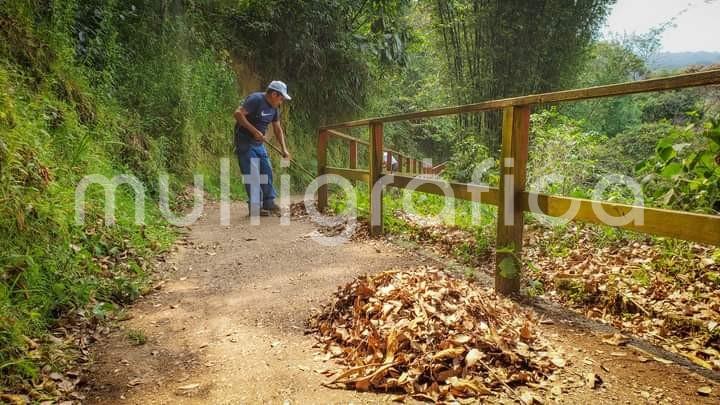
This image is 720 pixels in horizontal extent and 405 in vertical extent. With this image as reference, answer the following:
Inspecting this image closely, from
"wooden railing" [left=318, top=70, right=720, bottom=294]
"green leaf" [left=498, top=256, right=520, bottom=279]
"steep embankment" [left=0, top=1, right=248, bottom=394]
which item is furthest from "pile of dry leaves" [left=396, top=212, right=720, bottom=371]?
"steep embankment" [left=0, top=1, right=248, bottom=394]

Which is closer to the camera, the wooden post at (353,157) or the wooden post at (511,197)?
the wooden post at (511,197)

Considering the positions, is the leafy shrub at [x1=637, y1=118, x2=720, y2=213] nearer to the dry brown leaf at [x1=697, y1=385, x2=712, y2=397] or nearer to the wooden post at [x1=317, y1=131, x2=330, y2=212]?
the dry brown leaf at [x1=697, y1=385, x2=712, y2=397]

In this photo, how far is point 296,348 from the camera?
208 centimetres

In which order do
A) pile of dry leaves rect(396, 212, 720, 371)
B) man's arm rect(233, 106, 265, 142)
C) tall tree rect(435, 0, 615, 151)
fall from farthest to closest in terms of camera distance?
tall tree rect(435, 0, 615, 151)
man's arm rect(233, 106, 265, 142)
pile of dry leaves rect(396, 212, 720, 371)

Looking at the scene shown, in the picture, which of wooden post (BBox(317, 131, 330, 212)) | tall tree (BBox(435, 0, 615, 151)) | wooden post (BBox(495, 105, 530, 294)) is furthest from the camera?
tall tree (BBox(435, 0, 615, 151))

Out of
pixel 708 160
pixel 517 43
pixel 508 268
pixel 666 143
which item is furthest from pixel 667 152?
pixel 517 43

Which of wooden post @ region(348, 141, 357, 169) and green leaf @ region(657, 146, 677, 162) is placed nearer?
green leaf @ region(657, 146, 677, 162)

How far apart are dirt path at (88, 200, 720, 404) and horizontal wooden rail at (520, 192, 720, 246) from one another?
57cm

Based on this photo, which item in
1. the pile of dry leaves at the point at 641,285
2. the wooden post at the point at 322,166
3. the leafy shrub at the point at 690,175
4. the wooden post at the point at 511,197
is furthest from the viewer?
the wooden post at the point at 322,166

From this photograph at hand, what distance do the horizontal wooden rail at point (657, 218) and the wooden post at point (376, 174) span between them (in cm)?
217

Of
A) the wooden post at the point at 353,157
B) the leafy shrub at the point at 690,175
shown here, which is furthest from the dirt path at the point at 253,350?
the wooden post at the point at 353,157

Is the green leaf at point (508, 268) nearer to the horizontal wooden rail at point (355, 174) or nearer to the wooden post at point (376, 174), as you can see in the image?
the wooden post at point (376, 174)

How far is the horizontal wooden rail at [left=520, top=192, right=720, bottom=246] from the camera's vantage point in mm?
1591

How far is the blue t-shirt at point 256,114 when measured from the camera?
5.20 meters
